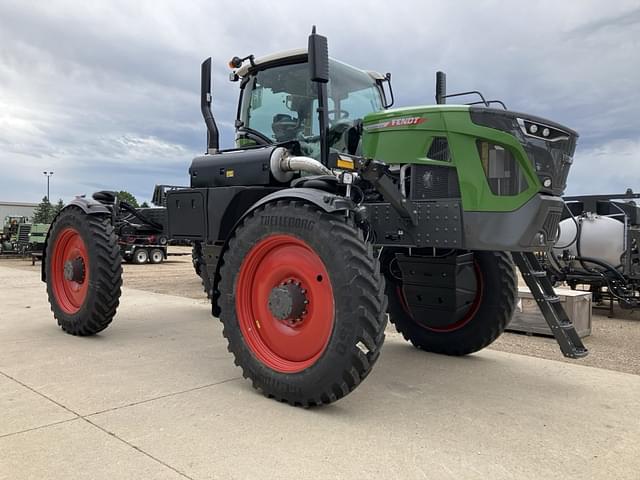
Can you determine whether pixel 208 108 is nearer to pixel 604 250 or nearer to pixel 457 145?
pixel 457 145

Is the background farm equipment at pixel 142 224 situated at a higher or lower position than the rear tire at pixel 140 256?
higher

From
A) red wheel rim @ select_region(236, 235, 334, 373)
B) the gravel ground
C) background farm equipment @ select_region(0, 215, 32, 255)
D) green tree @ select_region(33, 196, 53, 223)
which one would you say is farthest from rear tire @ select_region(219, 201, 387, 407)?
green tree @ select_region(33, 196, 53, 223)

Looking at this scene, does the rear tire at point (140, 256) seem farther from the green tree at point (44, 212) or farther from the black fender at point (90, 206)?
the green tree at point (44, 212)

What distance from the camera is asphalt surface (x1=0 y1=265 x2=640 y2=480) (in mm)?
2658

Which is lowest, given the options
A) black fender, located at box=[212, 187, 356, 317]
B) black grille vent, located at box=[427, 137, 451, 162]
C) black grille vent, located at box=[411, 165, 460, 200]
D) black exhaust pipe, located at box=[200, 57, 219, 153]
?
black fender, located at box=[212, 187, 356, 317]

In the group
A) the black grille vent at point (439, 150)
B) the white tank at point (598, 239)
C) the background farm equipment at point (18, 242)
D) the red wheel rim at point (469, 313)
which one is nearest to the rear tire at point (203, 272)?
the red wheel rim at point (469, 313)

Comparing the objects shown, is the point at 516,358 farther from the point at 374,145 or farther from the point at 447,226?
the point at 374,145

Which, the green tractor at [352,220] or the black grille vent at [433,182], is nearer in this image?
the green tractor at [352,220]

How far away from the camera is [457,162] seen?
380cm

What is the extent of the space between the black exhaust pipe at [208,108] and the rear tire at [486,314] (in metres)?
2.82

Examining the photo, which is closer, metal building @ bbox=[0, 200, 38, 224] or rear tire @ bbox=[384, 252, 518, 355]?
rear tire @ bbox=[384, 252, 518, 355]

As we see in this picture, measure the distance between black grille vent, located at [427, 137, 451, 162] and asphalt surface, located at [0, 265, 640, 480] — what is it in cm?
177

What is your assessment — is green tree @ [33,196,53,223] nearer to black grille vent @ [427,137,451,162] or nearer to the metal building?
the metal building

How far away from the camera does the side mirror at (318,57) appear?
3.76 m
